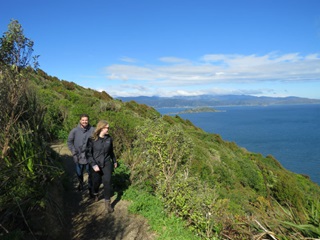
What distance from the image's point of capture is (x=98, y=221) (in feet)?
16.8

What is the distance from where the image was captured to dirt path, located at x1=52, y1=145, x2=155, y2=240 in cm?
470

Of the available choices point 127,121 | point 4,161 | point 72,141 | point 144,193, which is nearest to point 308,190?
point 127,121

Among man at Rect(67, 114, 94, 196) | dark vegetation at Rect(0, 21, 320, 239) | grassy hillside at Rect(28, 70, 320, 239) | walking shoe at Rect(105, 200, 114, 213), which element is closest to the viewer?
dark vegetation at Rect(0, 21, 320, 239)

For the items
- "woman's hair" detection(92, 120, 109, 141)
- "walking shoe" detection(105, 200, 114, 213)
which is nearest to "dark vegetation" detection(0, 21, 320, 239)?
"walking shoe" detection(105, 200, 114, 213)

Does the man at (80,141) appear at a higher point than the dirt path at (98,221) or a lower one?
higher

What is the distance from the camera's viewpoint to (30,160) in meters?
4.14

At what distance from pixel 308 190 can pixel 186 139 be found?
2431 centimetres

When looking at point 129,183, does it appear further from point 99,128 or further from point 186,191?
point 99,128

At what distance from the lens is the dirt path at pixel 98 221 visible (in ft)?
15.4

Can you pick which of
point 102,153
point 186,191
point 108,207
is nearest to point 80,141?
point 102,153

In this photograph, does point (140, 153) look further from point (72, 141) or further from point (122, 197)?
point (72, 141)

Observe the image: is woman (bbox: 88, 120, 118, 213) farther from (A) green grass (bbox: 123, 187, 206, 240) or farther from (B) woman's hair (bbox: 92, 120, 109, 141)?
(A) green grass (bbox: 123, 187, 206, 240)

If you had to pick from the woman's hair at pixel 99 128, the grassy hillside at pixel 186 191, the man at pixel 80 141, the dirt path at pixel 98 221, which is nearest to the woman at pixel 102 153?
the woman's hair at pixel 99 128

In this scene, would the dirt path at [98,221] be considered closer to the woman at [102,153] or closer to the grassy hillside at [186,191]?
the woman at [102,153]
